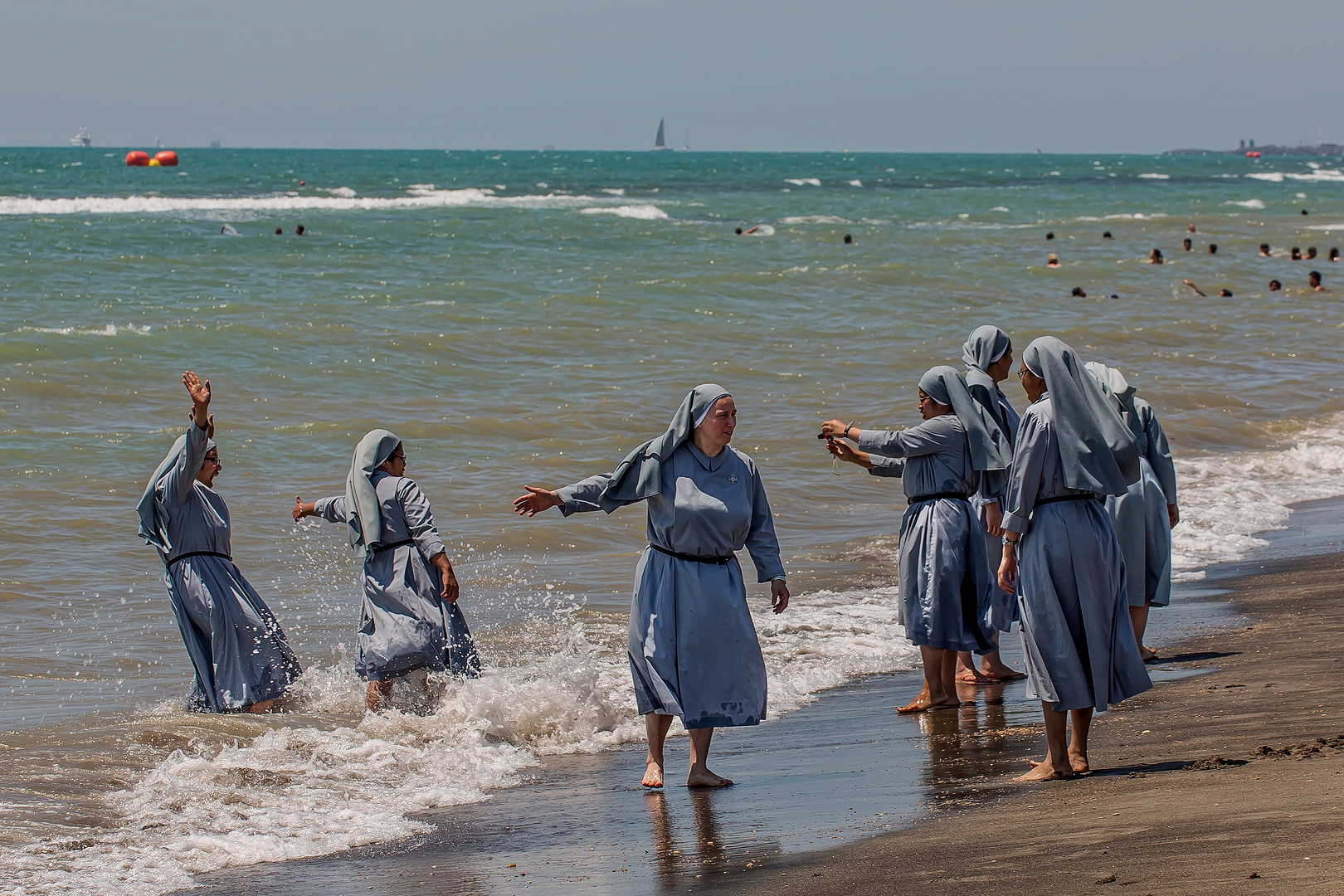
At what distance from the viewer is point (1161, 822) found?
4.27m

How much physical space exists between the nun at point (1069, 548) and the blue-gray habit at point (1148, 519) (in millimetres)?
2108

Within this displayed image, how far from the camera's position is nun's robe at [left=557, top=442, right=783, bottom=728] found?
5.58 m

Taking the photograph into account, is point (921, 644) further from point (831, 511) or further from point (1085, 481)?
point (831, 511)

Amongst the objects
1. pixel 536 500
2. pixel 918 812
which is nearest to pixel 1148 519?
pixel 918 812

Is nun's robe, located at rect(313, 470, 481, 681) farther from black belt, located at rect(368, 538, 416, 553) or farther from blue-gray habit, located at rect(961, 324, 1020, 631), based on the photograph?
blue-gray habit, located at rect(961, 324, 1020, 631)

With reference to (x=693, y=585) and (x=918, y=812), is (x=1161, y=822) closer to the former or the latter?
(x=918, y=812)

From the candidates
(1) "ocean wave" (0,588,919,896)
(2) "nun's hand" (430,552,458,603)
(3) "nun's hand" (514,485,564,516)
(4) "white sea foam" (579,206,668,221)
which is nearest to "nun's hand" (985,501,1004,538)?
(1) "ocean wave" (0,588,919,896)

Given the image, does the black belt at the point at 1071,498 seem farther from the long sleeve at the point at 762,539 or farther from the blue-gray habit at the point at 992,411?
the blue-gray habit at the point at 992,411

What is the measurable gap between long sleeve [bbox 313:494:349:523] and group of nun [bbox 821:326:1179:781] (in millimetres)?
2402

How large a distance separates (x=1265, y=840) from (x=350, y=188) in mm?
68061

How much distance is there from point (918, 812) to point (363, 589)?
3.06m

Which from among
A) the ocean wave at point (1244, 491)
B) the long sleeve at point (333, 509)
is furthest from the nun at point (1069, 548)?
the ocean wave at point (1244, 491)

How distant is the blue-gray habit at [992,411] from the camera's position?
6832 millimetres

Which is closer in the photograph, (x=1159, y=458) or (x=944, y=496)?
(x=944, y=496)
